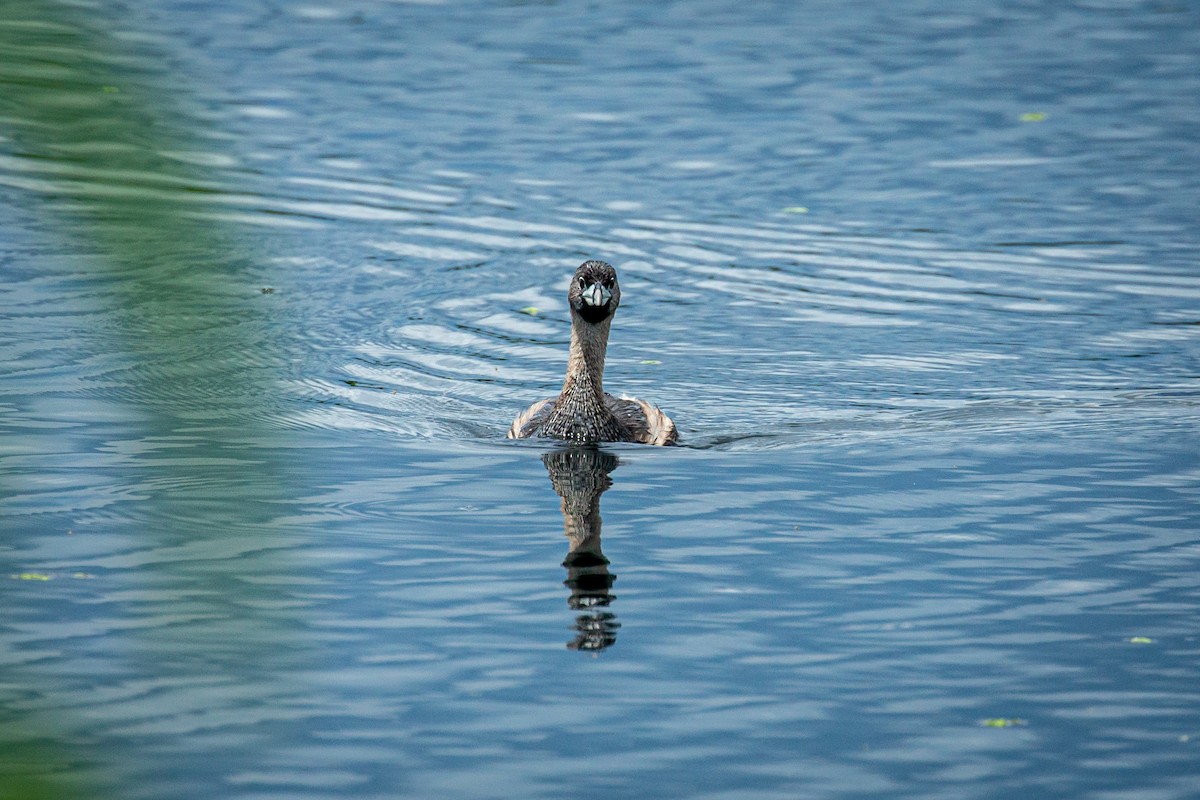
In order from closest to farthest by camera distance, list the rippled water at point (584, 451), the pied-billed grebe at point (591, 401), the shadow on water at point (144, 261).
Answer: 1. the shadow on water at point (144, 261)
2. the rippled water at point (584, 451)
3. the pied-billed grebe at point (591, 401)

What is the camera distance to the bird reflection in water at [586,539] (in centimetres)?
998

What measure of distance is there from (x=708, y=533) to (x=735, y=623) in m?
1.96

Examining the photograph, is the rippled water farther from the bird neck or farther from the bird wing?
the bird neck

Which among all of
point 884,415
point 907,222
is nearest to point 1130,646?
point 884,415

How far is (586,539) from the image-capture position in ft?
38.7

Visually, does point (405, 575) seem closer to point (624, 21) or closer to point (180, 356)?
point (180, 356)

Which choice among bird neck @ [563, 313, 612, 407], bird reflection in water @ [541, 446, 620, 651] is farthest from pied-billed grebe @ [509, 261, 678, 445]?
bird reflection in water @ [541, 446, 620, 651]

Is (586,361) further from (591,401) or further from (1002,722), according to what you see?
(1002,722)

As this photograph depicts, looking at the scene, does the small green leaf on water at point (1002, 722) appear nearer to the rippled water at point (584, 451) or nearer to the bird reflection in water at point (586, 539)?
the rippled water at point (584, 451)

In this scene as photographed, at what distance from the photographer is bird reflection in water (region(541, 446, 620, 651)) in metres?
9.98

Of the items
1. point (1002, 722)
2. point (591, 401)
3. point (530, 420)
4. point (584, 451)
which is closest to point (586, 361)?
point (591, 401)

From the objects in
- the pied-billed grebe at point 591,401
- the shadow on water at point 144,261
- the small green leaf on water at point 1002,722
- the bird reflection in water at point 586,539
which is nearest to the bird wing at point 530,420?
the pied-billed grebe at point 591,401

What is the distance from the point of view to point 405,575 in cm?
1090

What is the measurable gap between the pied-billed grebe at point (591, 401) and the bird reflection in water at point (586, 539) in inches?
11.3
